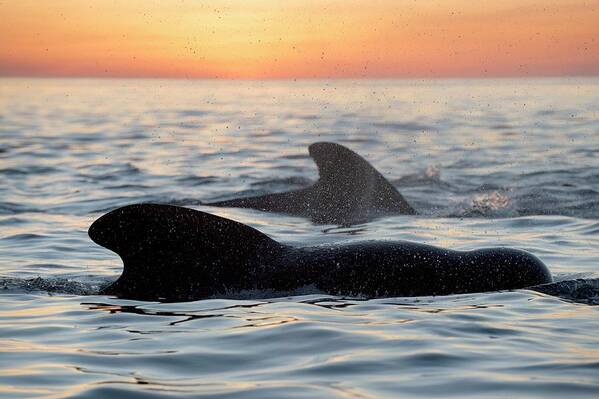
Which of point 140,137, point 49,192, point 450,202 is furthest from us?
point 140,137

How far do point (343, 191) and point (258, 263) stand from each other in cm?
762

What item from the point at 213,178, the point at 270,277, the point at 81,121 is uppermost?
the point at 81,121

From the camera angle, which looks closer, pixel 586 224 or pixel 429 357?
pixel 429 357

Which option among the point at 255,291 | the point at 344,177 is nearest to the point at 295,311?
the point at 255,291

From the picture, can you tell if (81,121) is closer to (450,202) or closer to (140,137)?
(140,137)

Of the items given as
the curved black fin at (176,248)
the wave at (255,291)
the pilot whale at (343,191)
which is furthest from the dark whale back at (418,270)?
the pilot whale at (343,191)

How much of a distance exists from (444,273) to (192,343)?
2.69m

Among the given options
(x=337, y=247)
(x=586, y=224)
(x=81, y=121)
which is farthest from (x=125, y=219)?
(x=81, y=121)

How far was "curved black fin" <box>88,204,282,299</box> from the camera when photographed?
8977 mm

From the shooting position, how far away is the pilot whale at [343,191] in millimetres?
16703

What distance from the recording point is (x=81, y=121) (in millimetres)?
56094

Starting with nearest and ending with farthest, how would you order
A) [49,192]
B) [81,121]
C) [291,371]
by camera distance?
[291,371]
[49,192]
[81,121]

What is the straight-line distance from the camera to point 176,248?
9078 millimetres

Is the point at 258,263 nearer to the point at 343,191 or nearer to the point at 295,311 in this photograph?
the point at 295,311
